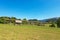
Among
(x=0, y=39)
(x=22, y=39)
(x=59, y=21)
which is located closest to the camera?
(x=0, y=39)

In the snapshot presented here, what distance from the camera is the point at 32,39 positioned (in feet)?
33.4

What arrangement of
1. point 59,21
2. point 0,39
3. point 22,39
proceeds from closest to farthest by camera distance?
point 0,39
point 22,39
point 59,21

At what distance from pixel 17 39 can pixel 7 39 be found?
82 cm

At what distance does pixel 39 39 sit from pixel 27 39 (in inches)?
42.3

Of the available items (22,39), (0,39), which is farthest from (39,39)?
(0,39)

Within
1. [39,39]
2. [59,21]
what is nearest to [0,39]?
[39,39]

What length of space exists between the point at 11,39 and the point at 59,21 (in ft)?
98.4

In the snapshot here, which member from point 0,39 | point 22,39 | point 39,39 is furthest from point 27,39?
point 0,39

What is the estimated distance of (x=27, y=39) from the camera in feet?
32.9

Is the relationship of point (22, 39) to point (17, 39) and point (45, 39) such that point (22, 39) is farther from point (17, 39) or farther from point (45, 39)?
point (45, 39)

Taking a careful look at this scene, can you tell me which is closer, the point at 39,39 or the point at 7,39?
the point at 7,39

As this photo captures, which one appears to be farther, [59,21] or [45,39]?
[59,21]

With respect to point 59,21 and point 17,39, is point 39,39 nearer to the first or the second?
point 17,39

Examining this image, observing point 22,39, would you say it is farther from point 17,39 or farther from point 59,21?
point 59,21
